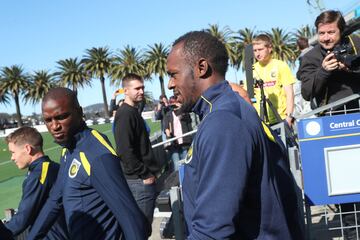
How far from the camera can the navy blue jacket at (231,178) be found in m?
1.75

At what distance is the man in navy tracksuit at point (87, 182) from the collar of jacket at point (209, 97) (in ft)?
3.17

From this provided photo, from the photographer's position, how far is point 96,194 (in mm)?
2891

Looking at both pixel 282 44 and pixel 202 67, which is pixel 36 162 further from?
pixel 282 44

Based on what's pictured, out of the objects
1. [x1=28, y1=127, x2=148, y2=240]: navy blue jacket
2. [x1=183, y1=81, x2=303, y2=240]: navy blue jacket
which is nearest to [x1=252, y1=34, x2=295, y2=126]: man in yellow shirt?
[x1=28, y1=127, x2=148, y2=240]: navy blue jacket

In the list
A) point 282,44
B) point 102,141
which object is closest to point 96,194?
point 102,141

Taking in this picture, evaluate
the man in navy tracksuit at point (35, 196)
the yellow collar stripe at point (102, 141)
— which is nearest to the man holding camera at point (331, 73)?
the yellow collar stripe at point (102, 141)

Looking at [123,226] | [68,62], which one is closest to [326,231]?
[123,226]

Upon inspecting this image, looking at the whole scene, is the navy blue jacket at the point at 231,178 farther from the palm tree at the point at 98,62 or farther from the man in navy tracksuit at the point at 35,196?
the palm tree at the point at 98,62

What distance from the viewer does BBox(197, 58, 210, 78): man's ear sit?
2023 millimetres

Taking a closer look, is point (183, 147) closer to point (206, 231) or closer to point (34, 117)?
point (206, 231)

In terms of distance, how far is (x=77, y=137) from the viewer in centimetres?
306

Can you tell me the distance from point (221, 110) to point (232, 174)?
245 millimetres

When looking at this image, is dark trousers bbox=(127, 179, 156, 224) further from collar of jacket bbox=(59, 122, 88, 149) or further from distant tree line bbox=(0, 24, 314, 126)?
distant tree line bbox=(0, 24, 314, 126)

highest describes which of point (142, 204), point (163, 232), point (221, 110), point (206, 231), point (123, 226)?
point (221, 110)
